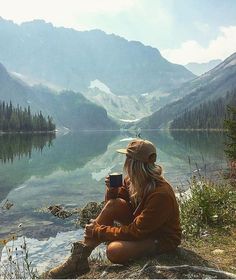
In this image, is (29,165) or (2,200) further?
(29,165)

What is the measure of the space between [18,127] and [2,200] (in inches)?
5907

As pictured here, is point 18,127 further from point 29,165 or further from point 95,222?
point 95,222

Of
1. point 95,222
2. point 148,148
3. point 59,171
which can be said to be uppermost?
point 148,148

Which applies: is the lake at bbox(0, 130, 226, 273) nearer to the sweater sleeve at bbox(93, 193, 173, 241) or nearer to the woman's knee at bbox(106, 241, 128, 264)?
the sweater sleeve at bbox(93, 193, 173, 241)

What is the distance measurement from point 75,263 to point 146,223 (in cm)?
181

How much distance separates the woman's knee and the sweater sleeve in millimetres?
138

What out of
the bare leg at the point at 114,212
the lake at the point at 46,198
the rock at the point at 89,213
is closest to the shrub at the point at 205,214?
the lake at the point at 46,198

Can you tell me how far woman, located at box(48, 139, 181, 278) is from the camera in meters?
7.62

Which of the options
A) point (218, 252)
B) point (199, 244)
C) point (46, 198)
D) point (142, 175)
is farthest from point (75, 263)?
point (46, 198)

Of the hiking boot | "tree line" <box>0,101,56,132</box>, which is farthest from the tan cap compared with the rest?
"tree line" <box>0,101,56,132</box>

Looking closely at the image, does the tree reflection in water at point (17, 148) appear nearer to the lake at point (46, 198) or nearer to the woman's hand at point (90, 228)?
the lake at point (46, 198)

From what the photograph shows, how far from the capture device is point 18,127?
563 feet

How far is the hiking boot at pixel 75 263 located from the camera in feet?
27.2

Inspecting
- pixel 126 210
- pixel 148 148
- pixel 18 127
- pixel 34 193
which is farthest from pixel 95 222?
pixel 18 127
